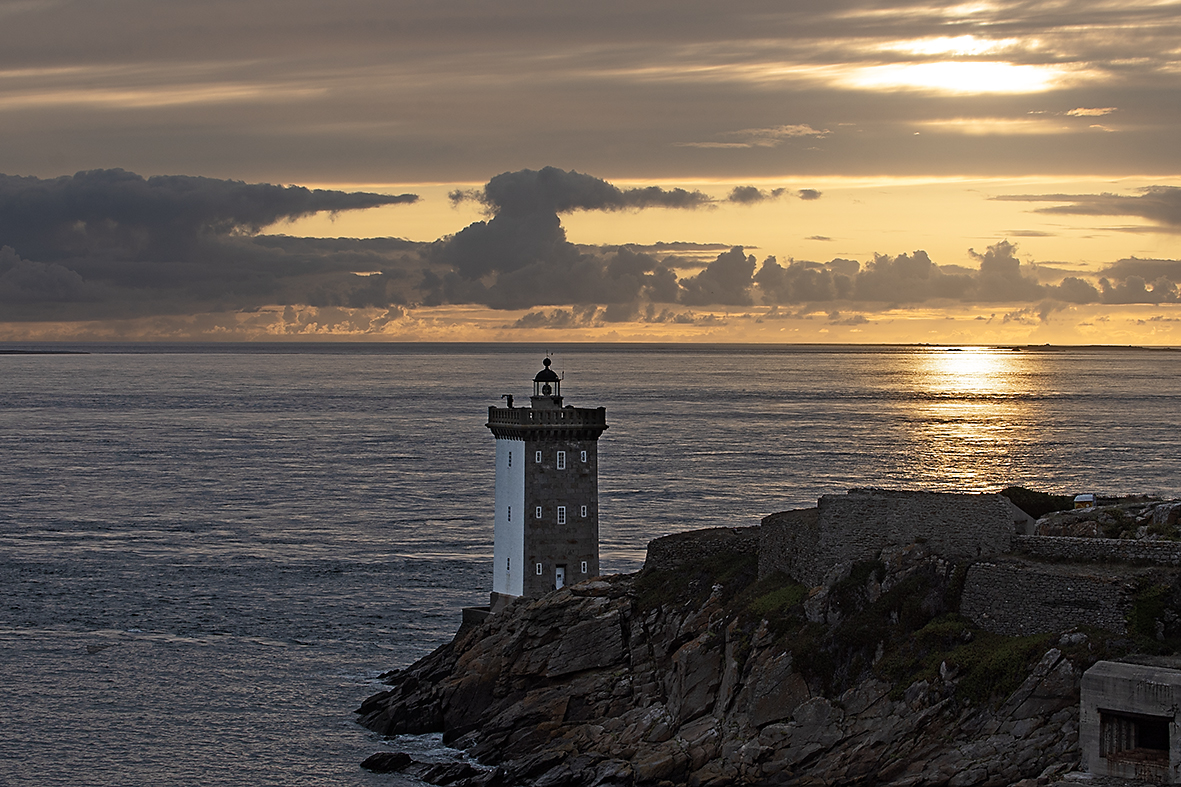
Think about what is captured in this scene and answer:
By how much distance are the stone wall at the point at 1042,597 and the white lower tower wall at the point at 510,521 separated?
22.8 m

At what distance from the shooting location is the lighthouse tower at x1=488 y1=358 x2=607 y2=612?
55281 mm

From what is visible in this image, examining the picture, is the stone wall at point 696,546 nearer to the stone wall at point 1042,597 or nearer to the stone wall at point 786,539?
the stone wall at point 786,539

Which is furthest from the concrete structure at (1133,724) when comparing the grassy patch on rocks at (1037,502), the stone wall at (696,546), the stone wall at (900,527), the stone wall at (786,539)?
the grassy patch on rocks at (1037,502)

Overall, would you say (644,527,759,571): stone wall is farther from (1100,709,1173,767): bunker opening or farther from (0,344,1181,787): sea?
(1100,709,1173,767): bunker opening

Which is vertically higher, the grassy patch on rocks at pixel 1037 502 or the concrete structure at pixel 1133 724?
the grassy patch on rocks at pixel 1037 502

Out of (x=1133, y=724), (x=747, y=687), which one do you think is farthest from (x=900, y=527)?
(x=1133, y=724)

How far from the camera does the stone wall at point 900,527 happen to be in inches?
1500

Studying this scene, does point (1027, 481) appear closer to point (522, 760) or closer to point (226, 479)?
point (226, 479)

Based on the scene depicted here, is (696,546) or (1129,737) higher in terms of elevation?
(696,546)

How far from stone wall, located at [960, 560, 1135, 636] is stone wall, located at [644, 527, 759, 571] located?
12.9 metres

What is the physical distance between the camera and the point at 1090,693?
30438 millimetres

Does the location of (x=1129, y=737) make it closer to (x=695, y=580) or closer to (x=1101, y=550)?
(x=1101, y=550)

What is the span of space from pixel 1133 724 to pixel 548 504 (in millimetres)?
29126

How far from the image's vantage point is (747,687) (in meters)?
38.8
